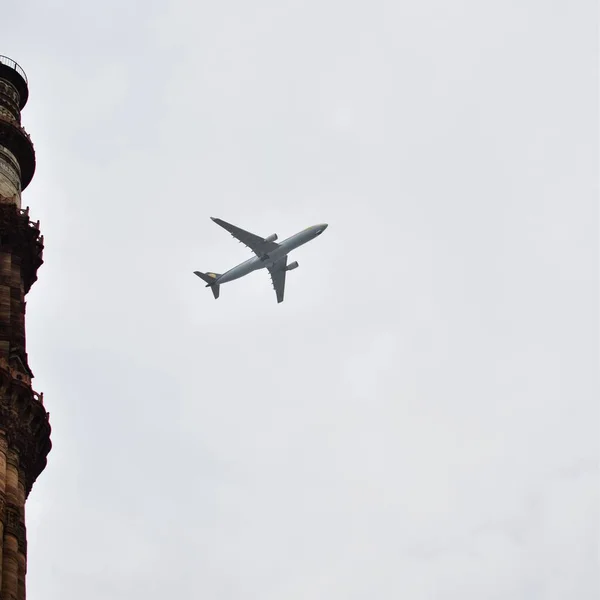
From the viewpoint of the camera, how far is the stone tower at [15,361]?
5575 centimetres

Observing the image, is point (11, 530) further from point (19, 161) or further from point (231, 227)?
point (231, 227)

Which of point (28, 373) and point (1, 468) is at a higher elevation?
point (28, 373)

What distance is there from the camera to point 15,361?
6481cm

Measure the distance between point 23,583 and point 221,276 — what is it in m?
52.3

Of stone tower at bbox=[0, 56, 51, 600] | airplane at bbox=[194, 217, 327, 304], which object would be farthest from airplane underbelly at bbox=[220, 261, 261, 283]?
stone tower at bbox=[0, 56, 51, 600]

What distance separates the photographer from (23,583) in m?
55.0

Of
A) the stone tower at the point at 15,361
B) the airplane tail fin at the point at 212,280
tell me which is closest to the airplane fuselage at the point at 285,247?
the airplane tail fin at the point at 212,280

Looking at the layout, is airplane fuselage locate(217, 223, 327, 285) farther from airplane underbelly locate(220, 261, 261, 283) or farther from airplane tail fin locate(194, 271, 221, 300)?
airplane tail fin locate(194, 271, 221, 300)

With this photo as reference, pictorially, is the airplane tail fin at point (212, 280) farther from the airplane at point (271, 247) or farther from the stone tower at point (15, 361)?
the stone tower at point (15, 361)

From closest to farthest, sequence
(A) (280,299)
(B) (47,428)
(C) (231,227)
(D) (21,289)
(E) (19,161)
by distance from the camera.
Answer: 1. (B) (47,428)
2. (D) (21,289)
3. (E) (19,161)
4. (C) (231,227)
5. (A) (280,299)

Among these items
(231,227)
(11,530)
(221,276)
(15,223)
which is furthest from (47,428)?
(221,276)

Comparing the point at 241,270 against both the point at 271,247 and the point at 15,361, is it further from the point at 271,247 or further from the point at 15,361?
the point at 15,361

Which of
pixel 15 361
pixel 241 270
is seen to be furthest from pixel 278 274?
pixel 15 361

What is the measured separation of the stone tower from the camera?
183 feet
